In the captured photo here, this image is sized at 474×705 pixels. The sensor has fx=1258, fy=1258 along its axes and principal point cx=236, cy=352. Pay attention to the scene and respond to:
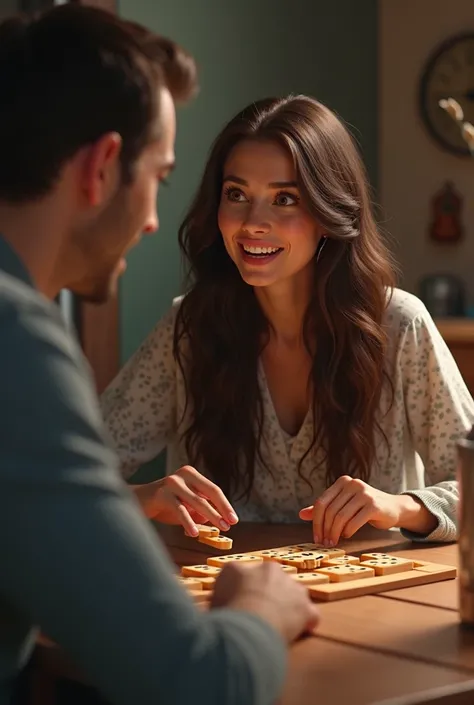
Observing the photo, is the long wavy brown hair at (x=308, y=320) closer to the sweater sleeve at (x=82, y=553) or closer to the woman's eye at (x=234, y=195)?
the woman's eye at (x=234, y=195)

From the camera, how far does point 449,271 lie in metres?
4.62

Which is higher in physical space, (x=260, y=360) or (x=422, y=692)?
(x=260, y=360)

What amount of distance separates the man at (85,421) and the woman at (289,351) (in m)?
1.17

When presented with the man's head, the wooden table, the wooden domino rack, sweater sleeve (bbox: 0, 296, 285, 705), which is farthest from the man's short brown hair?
the wooden domino rack

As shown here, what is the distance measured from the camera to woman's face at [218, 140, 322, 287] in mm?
2576

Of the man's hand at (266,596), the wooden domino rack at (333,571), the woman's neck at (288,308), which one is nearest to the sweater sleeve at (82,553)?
the man's hand at (266,596)

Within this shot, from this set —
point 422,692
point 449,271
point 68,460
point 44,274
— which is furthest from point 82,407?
point 449,271

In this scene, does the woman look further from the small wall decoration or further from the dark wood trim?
the small wall decoration

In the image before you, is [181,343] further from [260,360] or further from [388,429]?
[388,429]

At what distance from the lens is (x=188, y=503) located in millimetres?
2158

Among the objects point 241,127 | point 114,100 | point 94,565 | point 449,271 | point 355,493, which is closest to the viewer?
point 94,565

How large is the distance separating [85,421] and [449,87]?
3.74 metres

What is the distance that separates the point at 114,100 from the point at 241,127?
55.3 inches

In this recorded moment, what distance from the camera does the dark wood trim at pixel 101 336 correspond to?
12.9ft
